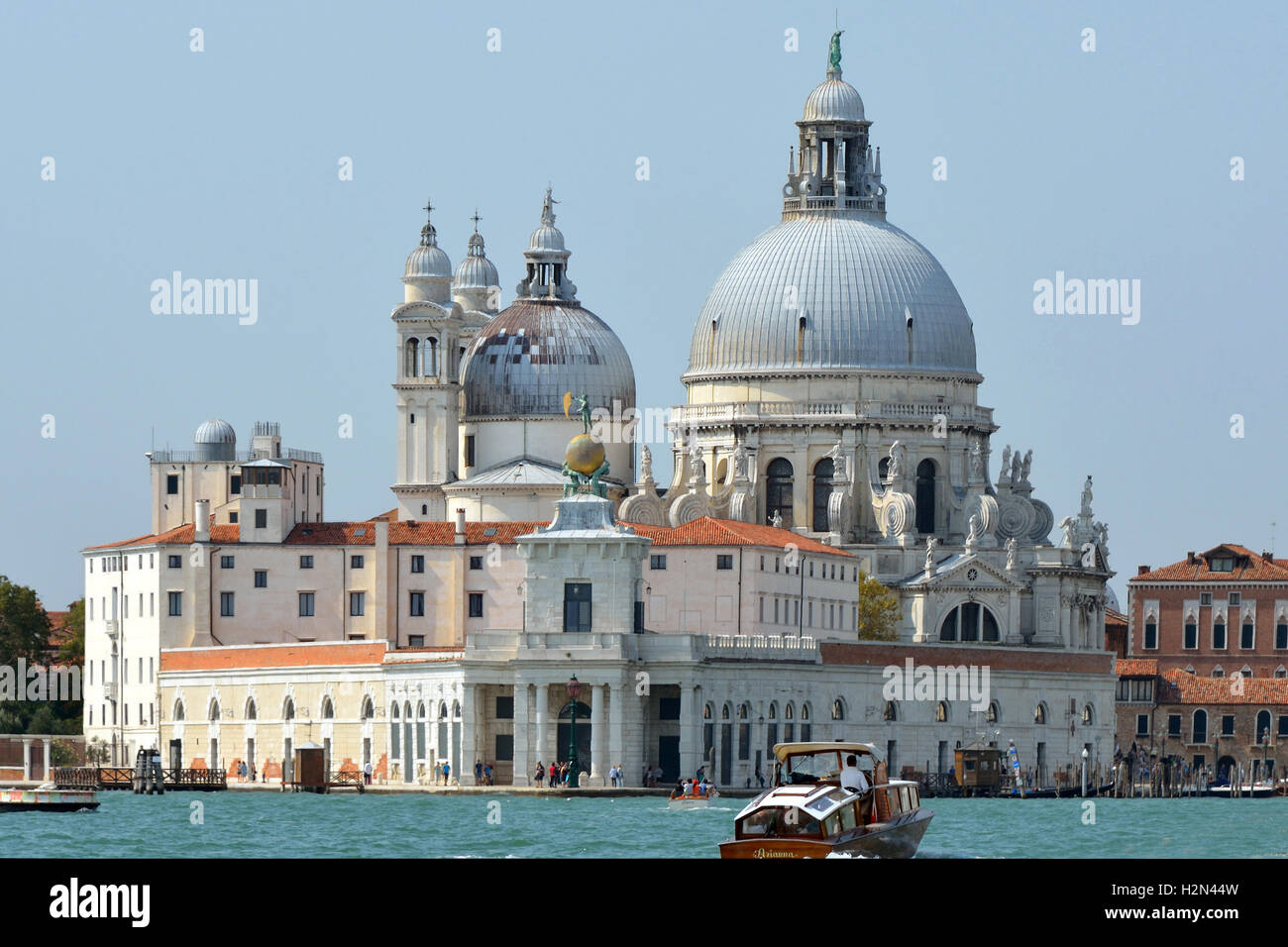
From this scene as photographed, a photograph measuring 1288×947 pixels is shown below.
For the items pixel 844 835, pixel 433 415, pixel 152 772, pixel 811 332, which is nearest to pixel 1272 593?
pixel 811 332

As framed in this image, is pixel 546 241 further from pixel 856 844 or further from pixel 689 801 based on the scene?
pixel 856 844

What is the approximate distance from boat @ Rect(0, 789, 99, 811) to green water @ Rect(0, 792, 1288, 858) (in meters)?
0.47

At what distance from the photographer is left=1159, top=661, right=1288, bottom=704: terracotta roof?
11994 cm

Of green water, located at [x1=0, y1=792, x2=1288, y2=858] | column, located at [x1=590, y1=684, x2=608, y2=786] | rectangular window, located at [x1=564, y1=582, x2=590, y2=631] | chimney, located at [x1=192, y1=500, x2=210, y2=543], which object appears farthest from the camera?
chimney, located at [x1=192, y1=500, x2=210, y2=543]

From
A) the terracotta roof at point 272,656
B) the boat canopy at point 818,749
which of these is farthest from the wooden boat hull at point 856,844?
the terracotta roof at point 272,656

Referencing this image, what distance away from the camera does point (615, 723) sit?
8250cm

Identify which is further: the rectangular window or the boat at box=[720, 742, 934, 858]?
the rectangular window

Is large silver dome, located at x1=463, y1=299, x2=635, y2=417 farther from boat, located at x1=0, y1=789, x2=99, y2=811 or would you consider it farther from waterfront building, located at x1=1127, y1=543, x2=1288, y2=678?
boat, located at x1=0, y1=789, x2=99, y2=811

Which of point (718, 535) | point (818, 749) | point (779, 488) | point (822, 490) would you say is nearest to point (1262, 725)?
point (822, 490)

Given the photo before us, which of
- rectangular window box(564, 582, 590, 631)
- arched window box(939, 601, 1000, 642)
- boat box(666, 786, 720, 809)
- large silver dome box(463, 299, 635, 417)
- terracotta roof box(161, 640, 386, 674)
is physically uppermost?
large silver dome box(463, 299, 635, 417)

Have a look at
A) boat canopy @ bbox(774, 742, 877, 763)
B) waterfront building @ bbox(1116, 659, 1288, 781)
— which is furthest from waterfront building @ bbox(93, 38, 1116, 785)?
boat canopy @ bbox(774, 742, 877, 763)

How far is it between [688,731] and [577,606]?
4057 mm
